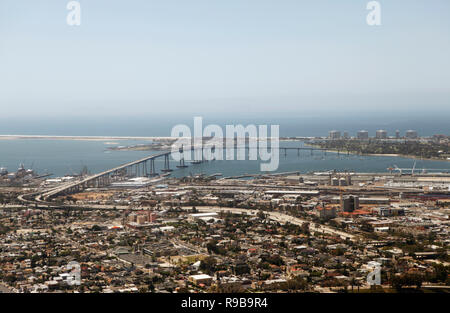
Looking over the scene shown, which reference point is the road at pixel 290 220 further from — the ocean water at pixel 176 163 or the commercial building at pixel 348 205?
the ocean water at pixel 176 163

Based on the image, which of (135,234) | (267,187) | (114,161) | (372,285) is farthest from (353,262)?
(114,161)

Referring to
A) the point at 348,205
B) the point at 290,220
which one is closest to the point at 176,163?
the point at 348,205

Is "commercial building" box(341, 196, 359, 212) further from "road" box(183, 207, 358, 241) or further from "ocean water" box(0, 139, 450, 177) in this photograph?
"ocean water" box(0, 139, 450, 177)

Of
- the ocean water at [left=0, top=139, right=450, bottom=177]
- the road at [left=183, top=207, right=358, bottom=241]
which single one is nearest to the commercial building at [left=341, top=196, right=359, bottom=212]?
the road at [left=183, top=207, right=358, bottom=241]

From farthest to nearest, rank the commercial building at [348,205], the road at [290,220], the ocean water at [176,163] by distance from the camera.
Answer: the ocean water at [176,163]
the commercial building at [348,205]
the road at [290,220]

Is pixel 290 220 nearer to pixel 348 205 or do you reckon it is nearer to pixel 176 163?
pixel 348 205

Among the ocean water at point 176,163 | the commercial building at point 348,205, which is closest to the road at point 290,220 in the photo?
the commercial building at point 348,205

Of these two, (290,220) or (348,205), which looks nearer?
(290,220)

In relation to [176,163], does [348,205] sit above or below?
above
